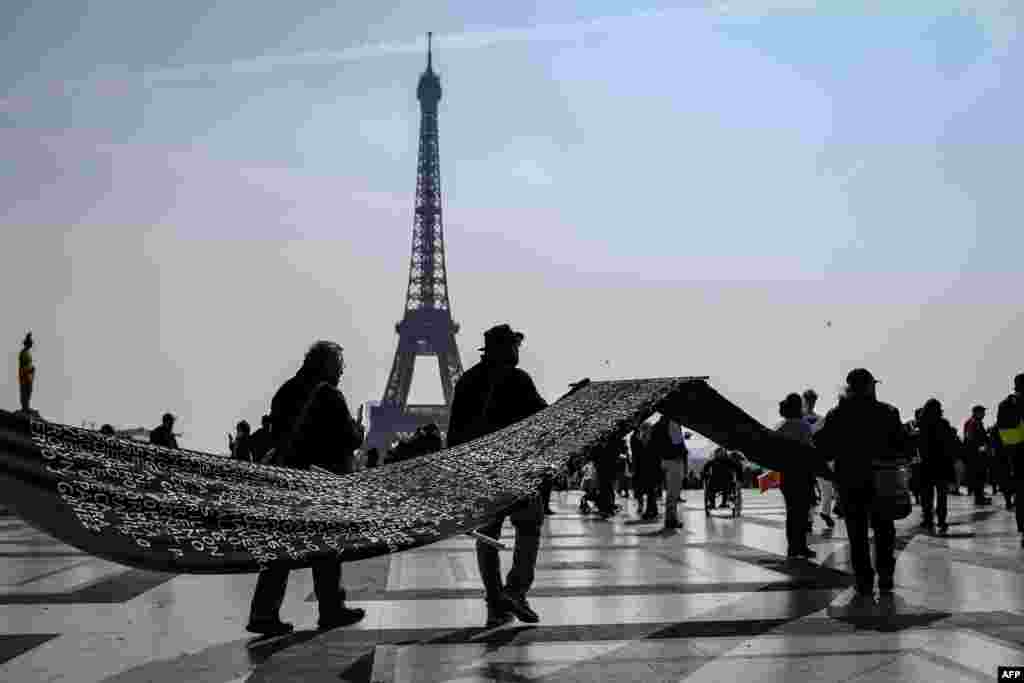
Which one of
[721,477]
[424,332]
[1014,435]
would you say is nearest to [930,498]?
[1014,435]

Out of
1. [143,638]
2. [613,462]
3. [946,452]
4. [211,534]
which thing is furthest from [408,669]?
[613,462]

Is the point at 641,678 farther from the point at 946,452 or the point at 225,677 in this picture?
the point at 946,452

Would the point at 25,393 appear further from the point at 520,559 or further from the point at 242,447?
the point at 520,559

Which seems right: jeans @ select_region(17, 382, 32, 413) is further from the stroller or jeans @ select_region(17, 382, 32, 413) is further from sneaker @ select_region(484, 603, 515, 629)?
sneaker @ select_region(484, 603, 515, 629)

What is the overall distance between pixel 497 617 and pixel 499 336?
1.85 m

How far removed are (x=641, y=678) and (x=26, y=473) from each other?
2863 mm

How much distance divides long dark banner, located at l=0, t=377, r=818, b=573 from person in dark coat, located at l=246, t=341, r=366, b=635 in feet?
2.02

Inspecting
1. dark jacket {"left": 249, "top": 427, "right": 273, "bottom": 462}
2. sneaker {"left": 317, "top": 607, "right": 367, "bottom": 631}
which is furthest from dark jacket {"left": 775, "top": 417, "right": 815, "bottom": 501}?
dark jacket {"left": 249, "top": 427, "right": 273, "bottom": 462}

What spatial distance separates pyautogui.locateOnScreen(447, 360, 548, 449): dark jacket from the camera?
7.11m

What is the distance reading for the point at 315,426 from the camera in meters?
6.87

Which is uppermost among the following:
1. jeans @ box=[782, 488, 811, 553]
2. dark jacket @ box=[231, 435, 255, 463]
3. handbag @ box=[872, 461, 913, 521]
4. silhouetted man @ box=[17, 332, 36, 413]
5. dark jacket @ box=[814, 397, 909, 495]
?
silhouetted man @ box=[17, 332, 36, 413]

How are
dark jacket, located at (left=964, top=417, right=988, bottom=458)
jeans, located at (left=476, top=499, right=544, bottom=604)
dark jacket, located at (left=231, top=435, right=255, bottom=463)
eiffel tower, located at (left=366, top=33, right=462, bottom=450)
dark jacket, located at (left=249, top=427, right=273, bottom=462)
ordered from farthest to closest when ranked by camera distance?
eiffel tower, located at (left=366, top=33, right=462, bottom=450) → dark jacket, located at (left=964, top=417, right=988, bottom=458) → dark jacket, located at (left=231, top=435, right=255, bottom=463) → dark jacket, located at (left=249, top=427, right=273, bottom=462) → jeans, located at (left=476, top=499, right=544, bottom=604)

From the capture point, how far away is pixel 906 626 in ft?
20.3

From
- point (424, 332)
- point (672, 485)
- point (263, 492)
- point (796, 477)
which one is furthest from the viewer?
point (424, 332)
